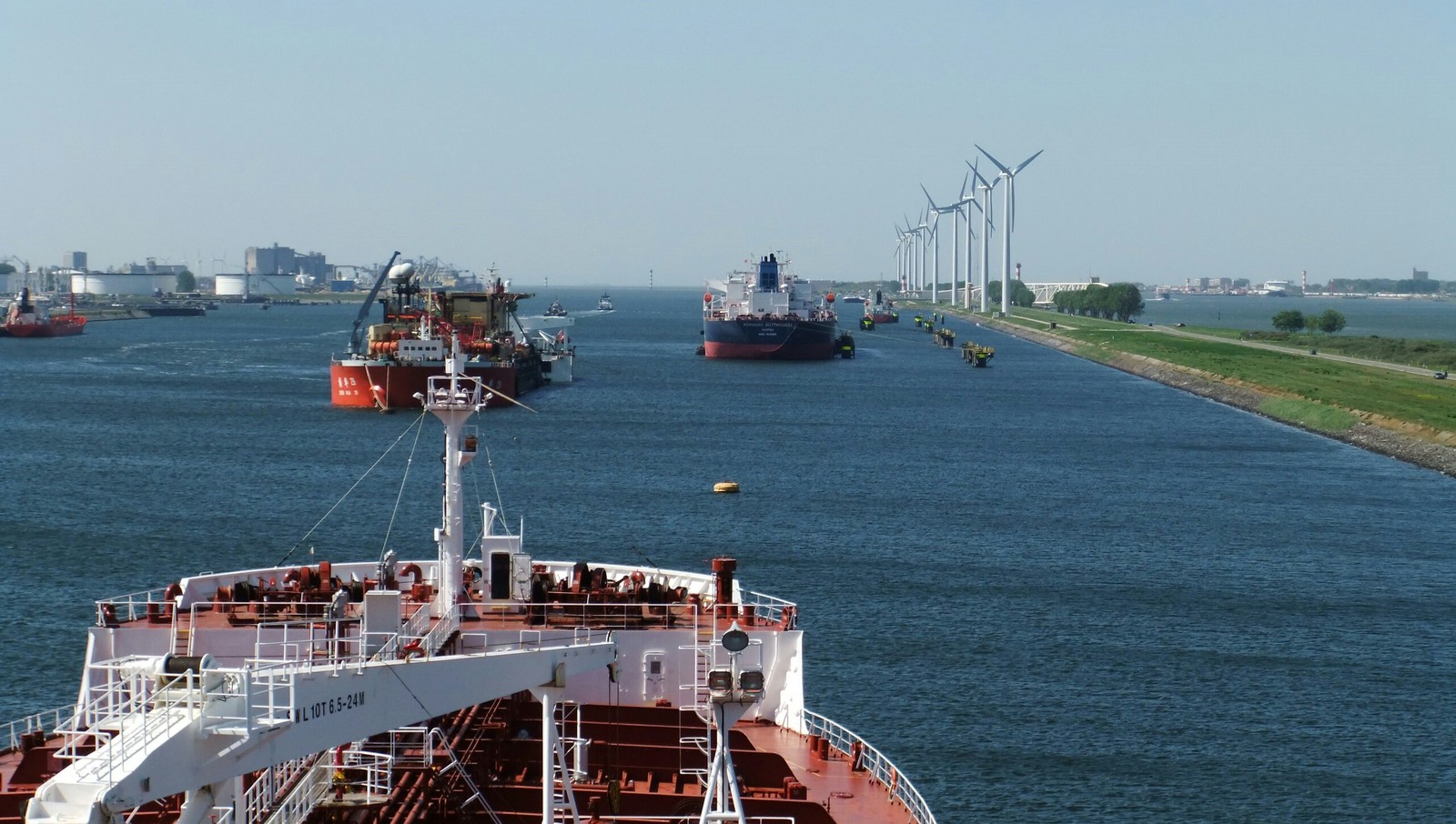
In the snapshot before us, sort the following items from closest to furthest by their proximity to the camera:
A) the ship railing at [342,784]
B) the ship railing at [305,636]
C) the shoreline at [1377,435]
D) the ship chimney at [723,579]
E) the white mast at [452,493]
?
the ship railing at [342,784] < the ship railing at [305,636] < the white mast at [452,493] < the ship chimney at [723,579] < the shoreline at [1377,435]

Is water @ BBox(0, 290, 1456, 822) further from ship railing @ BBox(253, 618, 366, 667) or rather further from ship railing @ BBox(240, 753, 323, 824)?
ship railing @ BBox(240, 753, 323, 824)

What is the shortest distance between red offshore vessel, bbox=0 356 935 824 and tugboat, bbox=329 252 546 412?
79445 millimetres

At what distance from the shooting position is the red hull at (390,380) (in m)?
123

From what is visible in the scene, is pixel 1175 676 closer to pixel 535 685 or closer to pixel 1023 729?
pixel 1023 729

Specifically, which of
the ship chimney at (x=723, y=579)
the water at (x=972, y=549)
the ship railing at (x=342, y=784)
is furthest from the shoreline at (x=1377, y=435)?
the ship railing at (x=342, y=784)

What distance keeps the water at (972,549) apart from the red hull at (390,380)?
7.80ft

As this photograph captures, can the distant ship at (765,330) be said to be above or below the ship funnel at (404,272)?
below

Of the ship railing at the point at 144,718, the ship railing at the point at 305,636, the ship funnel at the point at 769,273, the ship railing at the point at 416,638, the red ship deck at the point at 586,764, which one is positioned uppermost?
the ship funnel at the point at 769,273

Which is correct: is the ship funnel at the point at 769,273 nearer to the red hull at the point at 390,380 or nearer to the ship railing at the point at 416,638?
the red hull at the point at 390,380

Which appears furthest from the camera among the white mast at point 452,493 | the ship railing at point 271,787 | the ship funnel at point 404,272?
the ship funnel at point 404,272

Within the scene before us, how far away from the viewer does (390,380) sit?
123 meters

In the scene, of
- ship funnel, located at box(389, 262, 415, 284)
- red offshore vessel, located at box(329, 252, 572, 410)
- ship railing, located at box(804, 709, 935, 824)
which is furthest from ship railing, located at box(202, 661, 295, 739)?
ship funnel, located at box(389, 262, 415, 284)

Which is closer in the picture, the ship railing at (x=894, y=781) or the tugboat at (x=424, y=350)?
the ship railing at (x=894, y=781)

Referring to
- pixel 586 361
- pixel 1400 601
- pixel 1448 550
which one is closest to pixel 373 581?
pixel 1400 601
